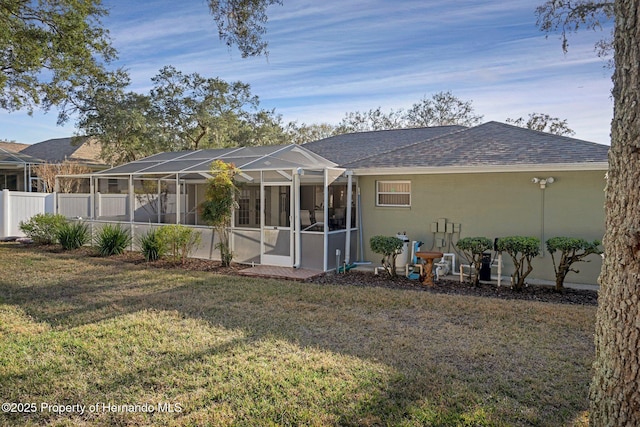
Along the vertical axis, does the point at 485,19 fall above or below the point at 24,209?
above

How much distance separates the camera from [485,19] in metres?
11.1

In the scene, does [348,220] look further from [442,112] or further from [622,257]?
[442,112]

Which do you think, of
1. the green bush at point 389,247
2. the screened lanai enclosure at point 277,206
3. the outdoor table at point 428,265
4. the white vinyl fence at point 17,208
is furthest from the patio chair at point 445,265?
the white vinyl fence at point 17,208

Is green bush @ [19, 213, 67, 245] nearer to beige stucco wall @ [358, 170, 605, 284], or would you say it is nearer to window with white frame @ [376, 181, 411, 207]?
beige stucco wall @ [358, 170, 605, 284]

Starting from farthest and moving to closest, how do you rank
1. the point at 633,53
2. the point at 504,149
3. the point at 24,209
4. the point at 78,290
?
the point at 24,209, the point at 504,149, the point at 78,290, the point at 633,53

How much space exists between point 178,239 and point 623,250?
1071cm

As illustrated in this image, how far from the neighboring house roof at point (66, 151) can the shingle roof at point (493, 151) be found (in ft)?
72.5

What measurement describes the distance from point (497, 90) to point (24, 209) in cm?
1960

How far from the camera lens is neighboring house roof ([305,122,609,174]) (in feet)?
31.2

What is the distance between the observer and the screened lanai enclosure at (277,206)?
11141 millimetres

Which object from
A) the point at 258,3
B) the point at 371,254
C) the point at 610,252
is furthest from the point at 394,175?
the point at 610,252

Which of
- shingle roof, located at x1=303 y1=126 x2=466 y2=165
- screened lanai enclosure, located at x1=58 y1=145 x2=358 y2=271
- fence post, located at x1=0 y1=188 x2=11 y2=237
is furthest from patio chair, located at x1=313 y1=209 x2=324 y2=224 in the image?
fence post, located at x1=0 y1=188 x2=11 y2=237

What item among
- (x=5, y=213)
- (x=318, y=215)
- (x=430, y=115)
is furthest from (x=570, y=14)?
(x=430, y=115)

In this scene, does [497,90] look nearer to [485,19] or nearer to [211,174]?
[485,19]
